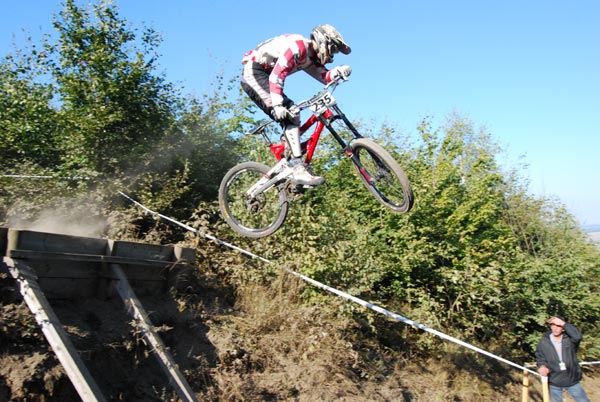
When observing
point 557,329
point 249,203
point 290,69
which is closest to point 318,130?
point 290,69

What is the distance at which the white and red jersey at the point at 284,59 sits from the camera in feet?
19.0

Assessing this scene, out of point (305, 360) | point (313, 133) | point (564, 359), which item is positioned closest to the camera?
point (313, 133)

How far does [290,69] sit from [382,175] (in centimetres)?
161

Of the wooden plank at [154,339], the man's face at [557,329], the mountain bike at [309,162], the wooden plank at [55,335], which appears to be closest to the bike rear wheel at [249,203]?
the mountain bike at [309,162]

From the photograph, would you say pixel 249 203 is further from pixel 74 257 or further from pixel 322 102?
pixel 74 257

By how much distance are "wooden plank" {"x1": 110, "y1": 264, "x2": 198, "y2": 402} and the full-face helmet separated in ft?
11.9

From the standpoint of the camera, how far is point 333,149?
40.1ft

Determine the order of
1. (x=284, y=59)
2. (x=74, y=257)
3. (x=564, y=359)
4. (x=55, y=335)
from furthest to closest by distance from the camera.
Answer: (x=564, y=359)
(x=74, y=257)
(x=284, y=59)
(x=55, y=335)

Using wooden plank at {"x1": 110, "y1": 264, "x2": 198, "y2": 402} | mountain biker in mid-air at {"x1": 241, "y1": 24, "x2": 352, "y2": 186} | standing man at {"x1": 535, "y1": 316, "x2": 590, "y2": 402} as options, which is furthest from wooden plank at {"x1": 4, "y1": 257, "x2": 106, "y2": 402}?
standing man at {"x1": 535, "y1": 316, "x2": 590, "y2": 402}

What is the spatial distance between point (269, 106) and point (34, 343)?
3.64 meters

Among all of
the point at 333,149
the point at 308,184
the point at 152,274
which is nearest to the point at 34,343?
the point at 152,274

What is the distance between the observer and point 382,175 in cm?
603

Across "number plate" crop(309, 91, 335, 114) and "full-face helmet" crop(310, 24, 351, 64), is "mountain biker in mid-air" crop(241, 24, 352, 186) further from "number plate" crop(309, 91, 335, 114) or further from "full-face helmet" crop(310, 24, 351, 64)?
"number plate" crop(309, 91, 335, 114)

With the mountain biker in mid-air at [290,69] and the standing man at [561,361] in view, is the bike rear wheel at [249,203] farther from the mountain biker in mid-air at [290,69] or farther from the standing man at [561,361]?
the standing man at [561,361]
